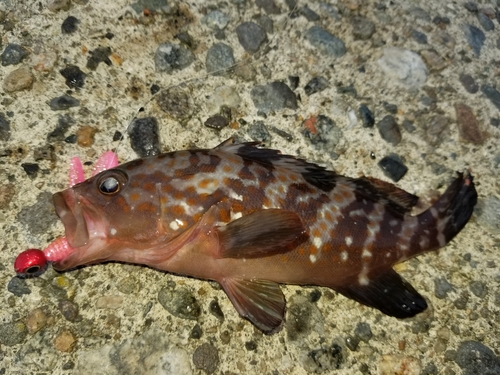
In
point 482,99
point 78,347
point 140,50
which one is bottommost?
point 78,347

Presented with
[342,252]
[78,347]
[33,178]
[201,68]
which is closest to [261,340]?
[342,252]

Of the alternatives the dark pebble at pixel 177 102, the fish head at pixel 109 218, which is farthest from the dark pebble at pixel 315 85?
the fish head at pixel 109 218

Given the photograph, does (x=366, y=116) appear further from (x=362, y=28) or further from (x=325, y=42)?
(x=362, y=28)

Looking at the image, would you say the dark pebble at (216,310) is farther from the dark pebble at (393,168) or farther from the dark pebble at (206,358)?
the dark pebble at (393,168)

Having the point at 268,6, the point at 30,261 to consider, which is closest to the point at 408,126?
the point at 268,6

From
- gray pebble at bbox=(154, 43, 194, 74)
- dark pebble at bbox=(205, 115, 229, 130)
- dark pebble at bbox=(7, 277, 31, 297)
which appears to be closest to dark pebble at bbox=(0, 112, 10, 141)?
dark pebble at bbox=(7, 277, 31, 297)

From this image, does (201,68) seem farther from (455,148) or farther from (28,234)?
(455,148)
